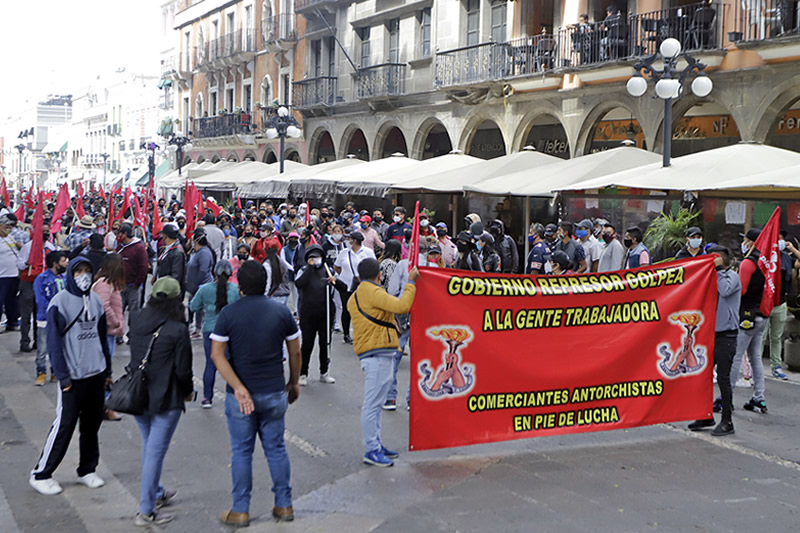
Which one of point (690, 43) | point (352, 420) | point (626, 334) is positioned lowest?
point (352, 420)

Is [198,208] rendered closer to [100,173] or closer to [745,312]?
[745,312]

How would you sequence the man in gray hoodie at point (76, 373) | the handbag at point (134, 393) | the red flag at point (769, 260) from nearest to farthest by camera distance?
the handbag at point (134, 393) < the man in gray hoodie at point (76, 373) < the red flag at point (769, 260)

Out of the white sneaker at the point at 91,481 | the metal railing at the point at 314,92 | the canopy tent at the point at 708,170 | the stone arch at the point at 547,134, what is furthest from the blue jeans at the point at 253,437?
the metal railing at the point at 314,92

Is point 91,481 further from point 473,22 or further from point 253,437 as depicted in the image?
point 473,22

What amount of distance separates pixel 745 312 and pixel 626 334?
2.05 metres

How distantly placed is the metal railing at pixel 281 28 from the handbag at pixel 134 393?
34.6 m

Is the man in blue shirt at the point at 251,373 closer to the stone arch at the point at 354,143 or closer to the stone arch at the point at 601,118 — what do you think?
the stone arch at the point at 601,118

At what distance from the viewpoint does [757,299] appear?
913 cm

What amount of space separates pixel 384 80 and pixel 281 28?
1073 centimetres

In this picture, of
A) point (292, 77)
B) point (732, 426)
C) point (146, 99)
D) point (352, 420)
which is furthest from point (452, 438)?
point (146, 99)

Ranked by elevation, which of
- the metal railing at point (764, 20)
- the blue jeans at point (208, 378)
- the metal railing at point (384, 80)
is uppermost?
the metal railing at point (384, 80)

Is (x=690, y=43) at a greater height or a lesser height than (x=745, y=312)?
greater

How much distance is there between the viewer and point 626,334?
7.73 meters

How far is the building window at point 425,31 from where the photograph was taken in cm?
2961
